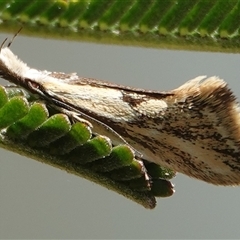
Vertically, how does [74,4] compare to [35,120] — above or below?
above

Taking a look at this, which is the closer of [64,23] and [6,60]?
[64,23]

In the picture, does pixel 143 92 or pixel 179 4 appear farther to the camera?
pixel 143 92

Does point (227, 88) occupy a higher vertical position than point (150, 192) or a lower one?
higher

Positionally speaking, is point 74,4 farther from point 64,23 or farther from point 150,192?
point 150,192

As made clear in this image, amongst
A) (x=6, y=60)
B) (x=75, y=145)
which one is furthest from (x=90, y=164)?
(x=6, y=60)

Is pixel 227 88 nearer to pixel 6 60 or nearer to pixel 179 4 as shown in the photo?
pixel 179 4

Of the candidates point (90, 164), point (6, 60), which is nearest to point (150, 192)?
point (90, 164)
